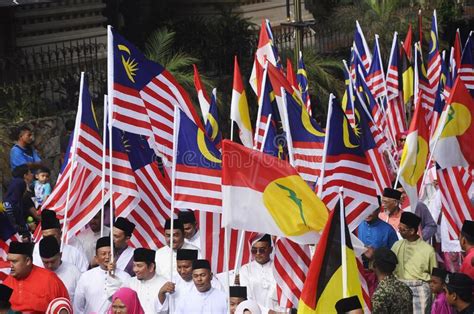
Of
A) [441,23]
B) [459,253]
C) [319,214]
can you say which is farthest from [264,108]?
[441,23]

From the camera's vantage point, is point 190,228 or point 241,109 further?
point 241,109

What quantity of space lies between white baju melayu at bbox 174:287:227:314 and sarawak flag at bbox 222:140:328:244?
1216mm

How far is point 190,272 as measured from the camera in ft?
46.5

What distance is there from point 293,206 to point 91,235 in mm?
3909

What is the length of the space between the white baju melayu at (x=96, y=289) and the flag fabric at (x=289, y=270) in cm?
164

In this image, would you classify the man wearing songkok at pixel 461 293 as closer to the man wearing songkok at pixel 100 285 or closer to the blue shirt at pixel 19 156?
the man wearing songkok at pixel 100 285

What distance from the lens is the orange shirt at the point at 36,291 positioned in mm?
13383

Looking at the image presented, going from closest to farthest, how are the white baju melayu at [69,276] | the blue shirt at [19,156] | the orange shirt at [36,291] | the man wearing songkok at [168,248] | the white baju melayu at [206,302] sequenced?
the orange shirt at [36,291]
the white baju melayu at [206,302]
the white baju melayu at [69,276]
the man wearing songkok at [168,248]
the blue shirt at [19,156]

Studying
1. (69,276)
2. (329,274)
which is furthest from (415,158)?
(329,274)

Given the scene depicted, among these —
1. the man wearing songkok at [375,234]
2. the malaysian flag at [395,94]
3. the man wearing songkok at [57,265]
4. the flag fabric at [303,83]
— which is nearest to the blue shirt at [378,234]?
the man wearing songkok at [375,234]

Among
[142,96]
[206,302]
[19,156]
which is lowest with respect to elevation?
[206,302]

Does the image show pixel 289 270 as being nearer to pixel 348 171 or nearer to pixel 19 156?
pixel 348 171

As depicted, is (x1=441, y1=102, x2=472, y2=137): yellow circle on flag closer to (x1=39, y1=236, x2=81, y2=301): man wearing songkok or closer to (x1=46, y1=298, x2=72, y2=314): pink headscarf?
(x1=39, y1=236, x2=81, y2=301): man wearing songkok

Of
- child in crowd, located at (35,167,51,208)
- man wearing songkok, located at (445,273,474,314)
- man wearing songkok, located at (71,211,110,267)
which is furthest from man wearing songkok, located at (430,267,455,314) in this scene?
child in crowd, located at (35,167,51,208)
